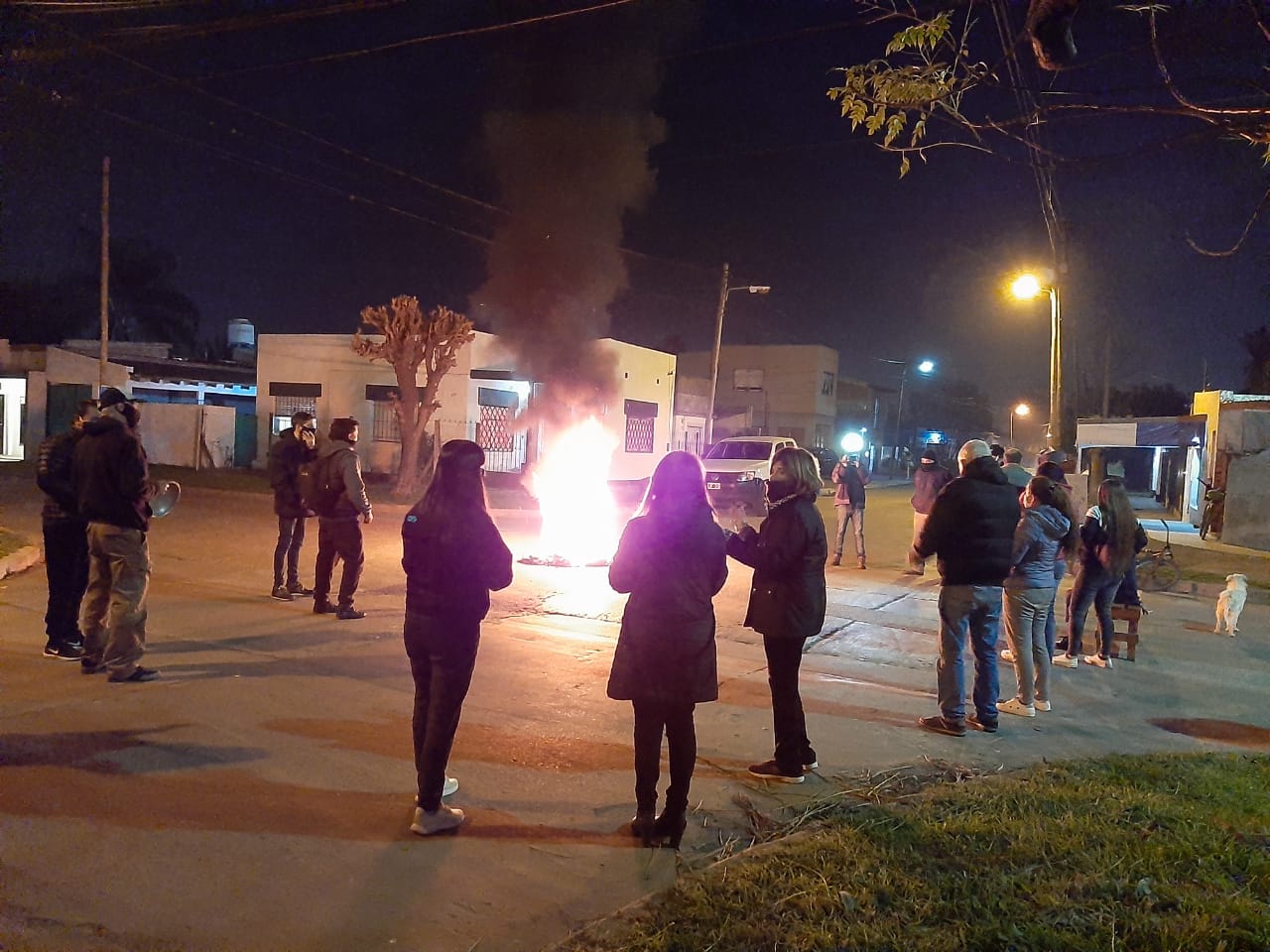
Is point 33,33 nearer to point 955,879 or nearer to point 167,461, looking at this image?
point 955,879

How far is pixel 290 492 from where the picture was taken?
863 centimetres

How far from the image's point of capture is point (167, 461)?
91.2 feet

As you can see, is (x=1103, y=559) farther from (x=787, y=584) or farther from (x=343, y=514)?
(x=343, y=514)

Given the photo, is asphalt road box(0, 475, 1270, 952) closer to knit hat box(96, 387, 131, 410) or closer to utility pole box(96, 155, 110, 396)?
knit hat box(96, 387, 131, 410)

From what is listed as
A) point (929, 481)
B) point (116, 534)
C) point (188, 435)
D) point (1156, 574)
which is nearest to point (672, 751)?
point (116, 534)

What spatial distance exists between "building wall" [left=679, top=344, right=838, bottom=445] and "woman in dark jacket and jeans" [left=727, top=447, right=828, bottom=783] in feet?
148

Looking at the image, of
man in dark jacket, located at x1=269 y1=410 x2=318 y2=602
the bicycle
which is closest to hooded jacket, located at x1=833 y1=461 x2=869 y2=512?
the bicycle

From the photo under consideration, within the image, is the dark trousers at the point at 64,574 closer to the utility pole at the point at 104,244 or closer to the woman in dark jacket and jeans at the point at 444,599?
the woman in dark jacket and jeans at the point at 444,599

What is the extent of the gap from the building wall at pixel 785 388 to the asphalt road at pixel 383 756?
42.0 meters

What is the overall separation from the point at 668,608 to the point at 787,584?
1.04 meters

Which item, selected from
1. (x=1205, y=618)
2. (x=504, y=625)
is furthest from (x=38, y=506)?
(x=1205, y=618)

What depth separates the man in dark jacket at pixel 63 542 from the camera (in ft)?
20.0

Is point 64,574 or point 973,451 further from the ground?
point 973,451

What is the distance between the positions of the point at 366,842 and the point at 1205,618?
10.2m
